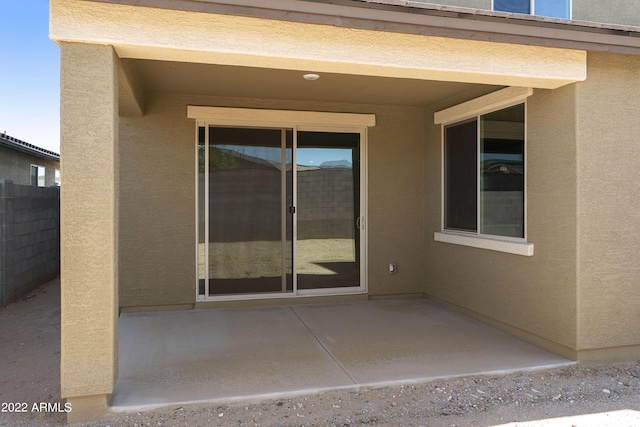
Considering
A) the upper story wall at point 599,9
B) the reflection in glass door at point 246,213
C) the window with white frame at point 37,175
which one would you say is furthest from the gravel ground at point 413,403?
the window with white frame at point 37,175

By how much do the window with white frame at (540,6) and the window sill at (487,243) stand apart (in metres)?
2.78

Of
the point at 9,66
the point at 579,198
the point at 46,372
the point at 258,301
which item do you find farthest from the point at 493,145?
the point at 9,66

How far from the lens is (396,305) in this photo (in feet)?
22.8

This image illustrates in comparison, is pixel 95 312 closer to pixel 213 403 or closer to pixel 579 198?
pixel 213 403

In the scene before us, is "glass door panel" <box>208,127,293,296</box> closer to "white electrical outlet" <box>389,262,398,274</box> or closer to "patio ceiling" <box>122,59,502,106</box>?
"patio ceiling" <box>122,59,502,106</box>

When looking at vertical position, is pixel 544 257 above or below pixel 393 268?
above

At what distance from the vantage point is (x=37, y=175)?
16422 millimetres

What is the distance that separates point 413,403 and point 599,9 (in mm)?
5187

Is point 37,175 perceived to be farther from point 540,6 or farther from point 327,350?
point 540,6

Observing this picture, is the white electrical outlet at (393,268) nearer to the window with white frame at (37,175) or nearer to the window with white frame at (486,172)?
the window with white frame at (486,172)

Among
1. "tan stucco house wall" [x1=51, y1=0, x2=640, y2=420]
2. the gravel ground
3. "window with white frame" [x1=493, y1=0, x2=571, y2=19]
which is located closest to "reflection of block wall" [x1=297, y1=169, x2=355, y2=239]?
"tan stucco house wall" [x1=51, y1=0, x2=640, y2=420]

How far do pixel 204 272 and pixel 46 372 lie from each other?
256 centimetres

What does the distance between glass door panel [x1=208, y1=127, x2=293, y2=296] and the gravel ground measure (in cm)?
261

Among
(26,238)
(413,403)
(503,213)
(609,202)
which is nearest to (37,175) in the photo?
(26,238)
